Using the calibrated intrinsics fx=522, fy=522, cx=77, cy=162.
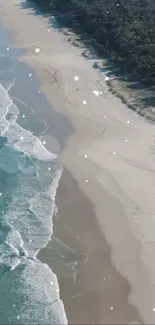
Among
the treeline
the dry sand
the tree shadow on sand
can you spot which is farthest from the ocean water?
the treeline

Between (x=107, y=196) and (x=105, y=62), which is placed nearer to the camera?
(x=107, y=196)

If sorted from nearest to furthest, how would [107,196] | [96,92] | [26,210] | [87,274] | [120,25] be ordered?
[87,274], [26,210], [107,196], [96,92], [120,25]

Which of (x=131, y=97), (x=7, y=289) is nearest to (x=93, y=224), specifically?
(x=7, y=289)

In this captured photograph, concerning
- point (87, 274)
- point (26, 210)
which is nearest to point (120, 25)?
point (26, 210)

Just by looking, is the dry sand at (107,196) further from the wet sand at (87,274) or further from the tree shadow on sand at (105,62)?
the tree shadow on sand at (105,62)

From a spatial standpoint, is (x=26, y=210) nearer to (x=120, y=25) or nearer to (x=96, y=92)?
(x=96, y=92)

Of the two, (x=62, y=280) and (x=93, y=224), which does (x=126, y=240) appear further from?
(x=62, y=280)

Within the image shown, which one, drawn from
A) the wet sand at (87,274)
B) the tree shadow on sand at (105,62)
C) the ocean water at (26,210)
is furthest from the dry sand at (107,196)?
the tree shadow on sand at (105,62)

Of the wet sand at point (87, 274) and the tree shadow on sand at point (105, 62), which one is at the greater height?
the wet sand at point (87, 274)
